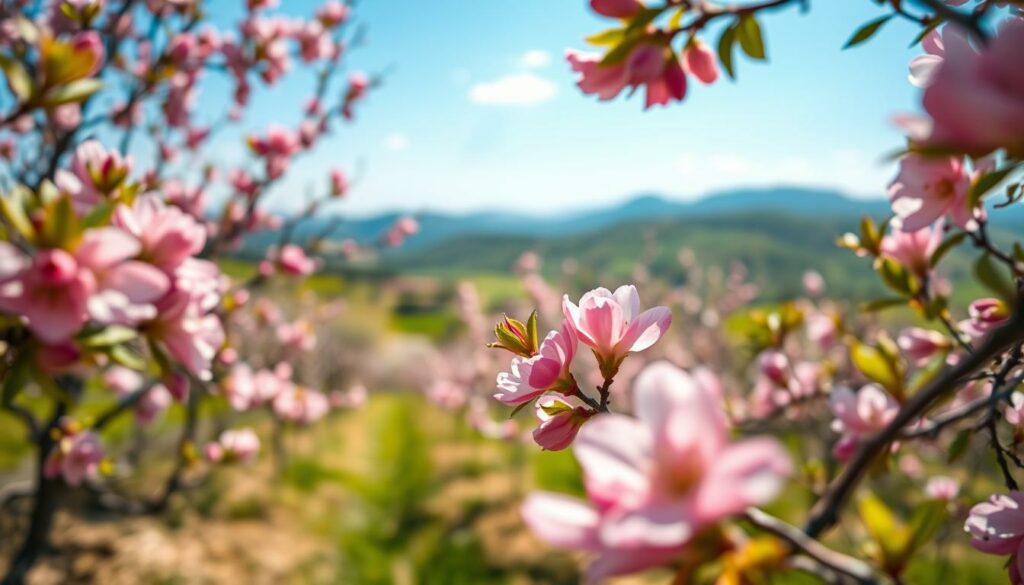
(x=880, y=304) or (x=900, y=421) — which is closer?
(x=900, y=421)

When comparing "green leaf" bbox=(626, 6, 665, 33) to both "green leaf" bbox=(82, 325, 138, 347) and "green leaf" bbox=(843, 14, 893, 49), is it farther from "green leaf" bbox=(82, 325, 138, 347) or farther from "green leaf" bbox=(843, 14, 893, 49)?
"green leaf" bbox=(82, 325, 138, 347)

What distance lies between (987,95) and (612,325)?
0.37m

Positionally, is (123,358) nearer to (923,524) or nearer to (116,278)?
(116,278)

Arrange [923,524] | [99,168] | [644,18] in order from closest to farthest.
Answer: [923,524]
[644,18]
[99,168]

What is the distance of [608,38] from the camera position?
23.5 inches

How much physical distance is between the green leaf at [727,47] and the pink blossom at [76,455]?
165 centimetres

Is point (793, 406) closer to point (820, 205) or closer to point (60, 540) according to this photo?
point (60, 540)

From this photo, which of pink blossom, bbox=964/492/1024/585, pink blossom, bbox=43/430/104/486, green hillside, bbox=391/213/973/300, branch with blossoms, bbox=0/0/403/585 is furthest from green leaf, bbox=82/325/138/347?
green hillside, bbox=391/213/973/300

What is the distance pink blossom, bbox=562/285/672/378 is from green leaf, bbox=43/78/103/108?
0.60 metres

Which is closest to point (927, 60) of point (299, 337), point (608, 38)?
point (608, 38)

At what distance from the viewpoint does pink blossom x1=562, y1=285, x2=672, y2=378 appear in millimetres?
603

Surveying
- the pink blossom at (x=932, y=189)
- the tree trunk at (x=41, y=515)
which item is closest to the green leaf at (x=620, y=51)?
the pink blossom at (x=932, y=189)

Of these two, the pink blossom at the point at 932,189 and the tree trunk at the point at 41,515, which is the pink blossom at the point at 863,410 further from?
the tree trunk at the point at 41,515

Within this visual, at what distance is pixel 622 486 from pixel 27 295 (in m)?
0.50
